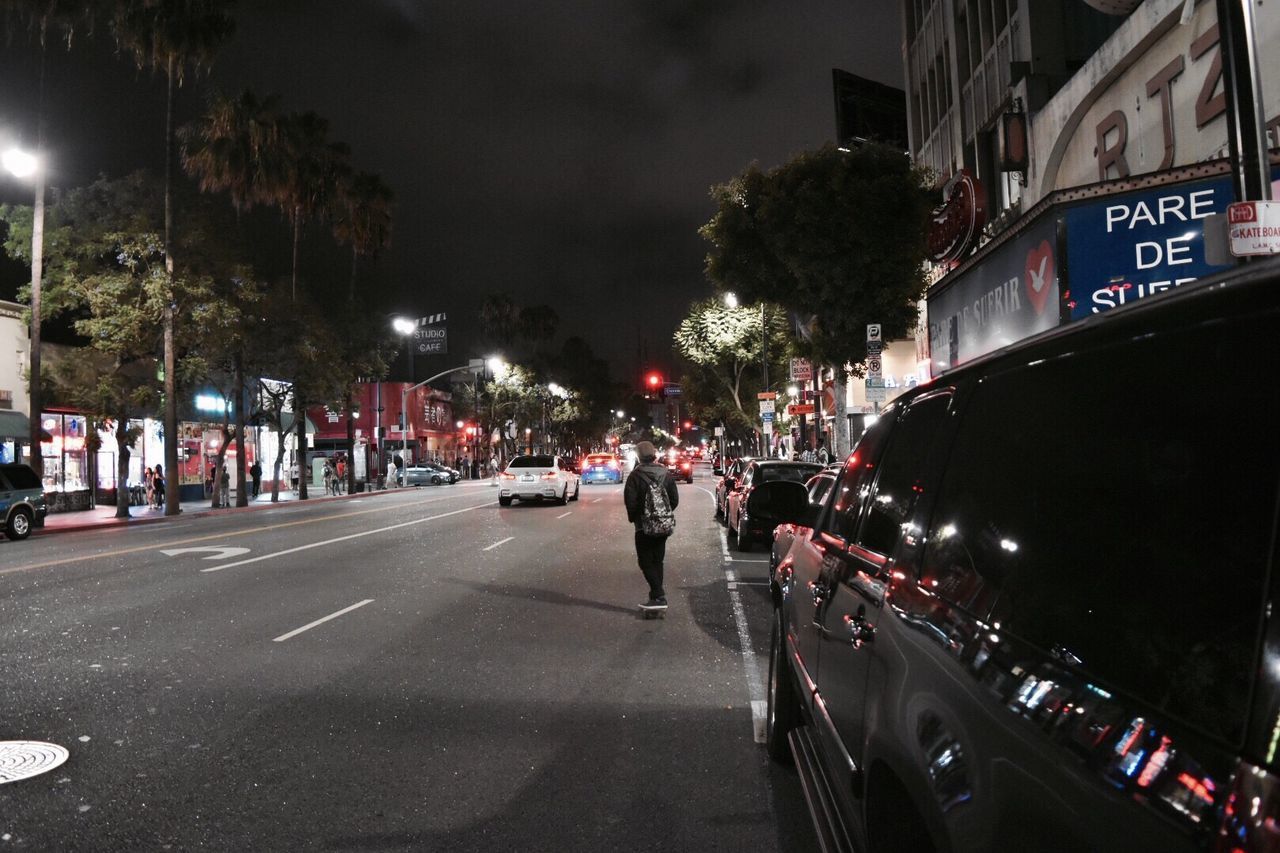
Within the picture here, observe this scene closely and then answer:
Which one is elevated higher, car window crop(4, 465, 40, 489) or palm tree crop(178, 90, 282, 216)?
palm tree crop(178, 90, 282, 216)

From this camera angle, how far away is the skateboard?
9.19 meters

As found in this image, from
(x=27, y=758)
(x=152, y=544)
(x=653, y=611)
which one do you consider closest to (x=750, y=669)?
(x=653, y=611)

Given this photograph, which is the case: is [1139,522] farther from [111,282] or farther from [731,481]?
A: [111,282]

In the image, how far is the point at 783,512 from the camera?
506 cm

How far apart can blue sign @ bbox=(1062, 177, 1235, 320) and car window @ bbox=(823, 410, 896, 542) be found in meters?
6.98

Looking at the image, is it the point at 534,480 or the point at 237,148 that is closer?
the point at 534,480

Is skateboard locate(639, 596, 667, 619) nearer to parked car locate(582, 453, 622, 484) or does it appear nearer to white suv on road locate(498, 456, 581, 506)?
white suv on road locate(498, 456, 581, 506)

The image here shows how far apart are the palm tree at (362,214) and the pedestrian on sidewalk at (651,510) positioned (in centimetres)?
3485

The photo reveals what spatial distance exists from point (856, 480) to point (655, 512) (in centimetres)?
544

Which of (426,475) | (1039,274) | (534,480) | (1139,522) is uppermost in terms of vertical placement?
(1039,274)

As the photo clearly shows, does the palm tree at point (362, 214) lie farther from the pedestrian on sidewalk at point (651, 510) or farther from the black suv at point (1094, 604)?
the black suv at point (1094, 604)

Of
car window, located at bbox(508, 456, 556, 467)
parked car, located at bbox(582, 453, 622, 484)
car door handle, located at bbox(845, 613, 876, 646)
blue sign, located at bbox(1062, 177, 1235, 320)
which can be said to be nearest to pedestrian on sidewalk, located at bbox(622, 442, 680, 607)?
blue sign, located at bbox(1062, 177, 1235, 320)

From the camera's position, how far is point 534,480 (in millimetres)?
27984

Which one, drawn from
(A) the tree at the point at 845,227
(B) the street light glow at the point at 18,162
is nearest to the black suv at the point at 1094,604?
(A) the tree at the point at 845,227
